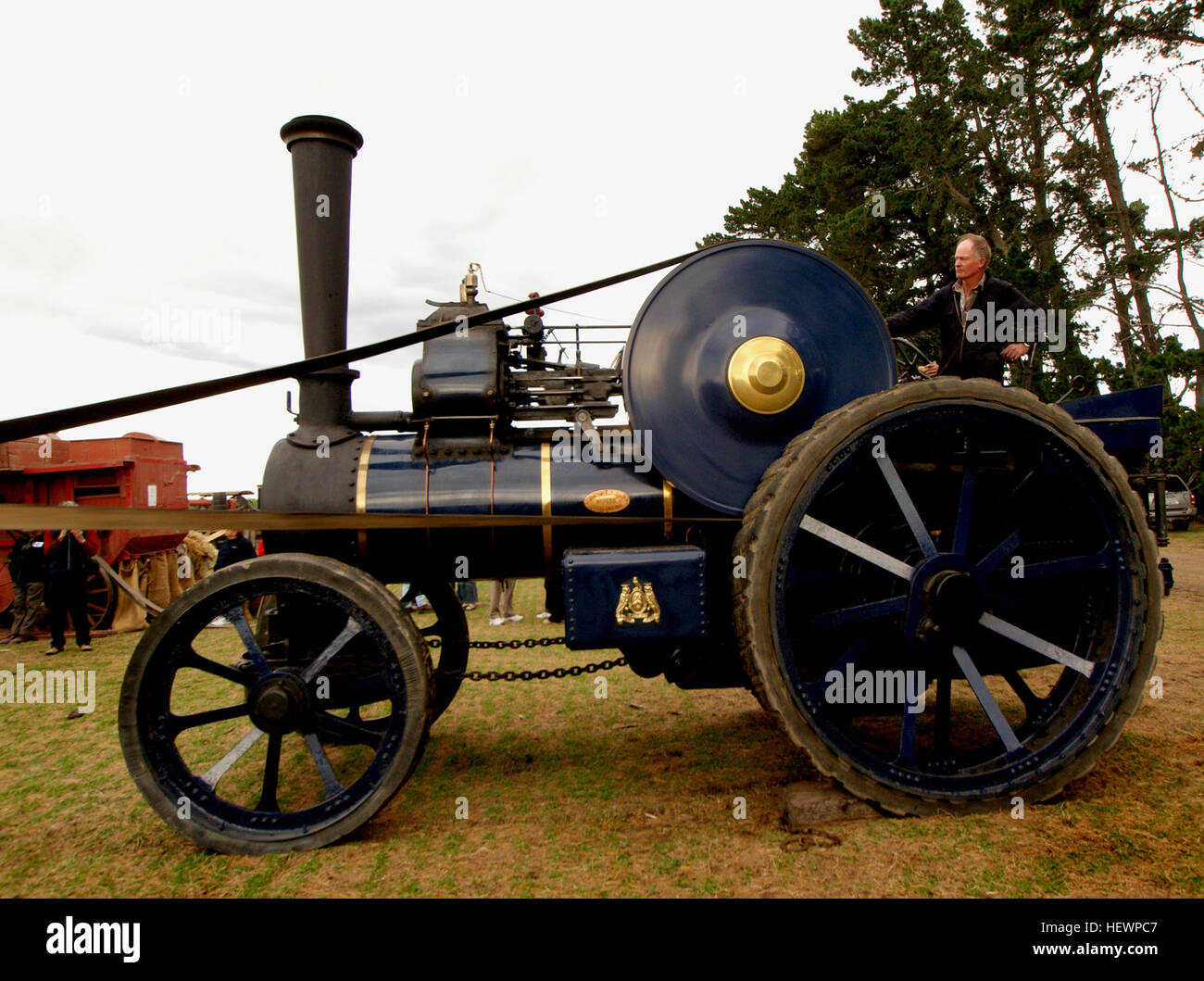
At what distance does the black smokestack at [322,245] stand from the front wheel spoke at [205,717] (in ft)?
4.42

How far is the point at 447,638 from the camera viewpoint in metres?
4.56

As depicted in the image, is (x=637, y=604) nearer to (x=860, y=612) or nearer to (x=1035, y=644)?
(x=860, y=612)

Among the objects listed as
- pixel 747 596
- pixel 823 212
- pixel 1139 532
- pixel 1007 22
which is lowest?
pixel 747 596

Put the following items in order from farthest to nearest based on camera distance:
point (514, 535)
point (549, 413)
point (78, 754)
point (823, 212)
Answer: point (823, 212), point (78, 754), point (549, 413), point (514, 535)

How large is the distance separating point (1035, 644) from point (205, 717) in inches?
148

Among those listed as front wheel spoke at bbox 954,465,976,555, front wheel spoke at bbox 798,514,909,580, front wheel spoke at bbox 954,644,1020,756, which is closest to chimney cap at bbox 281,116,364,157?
front wheel spoke at bbox 798,514,909,580

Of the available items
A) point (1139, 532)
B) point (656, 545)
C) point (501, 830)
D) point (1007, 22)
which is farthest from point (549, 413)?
point (1007, 22)

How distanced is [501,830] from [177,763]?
4.82 feet

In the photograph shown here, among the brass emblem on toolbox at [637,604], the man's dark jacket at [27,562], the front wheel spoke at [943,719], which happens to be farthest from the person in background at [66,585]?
the front wheel spoke at [943,719]

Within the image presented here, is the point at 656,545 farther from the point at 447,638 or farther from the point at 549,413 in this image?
the point at 447,638

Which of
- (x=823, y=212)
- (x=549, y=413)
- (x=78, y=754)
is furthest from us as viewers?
(x=823, y=212)

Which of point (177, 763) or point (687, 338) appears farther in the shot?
point (687, 338)

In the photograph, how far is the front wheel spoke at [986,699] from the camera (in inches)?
122

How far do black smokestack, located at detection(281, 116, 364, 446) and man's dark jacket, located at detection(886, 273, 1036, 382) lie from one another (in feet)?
9.86
